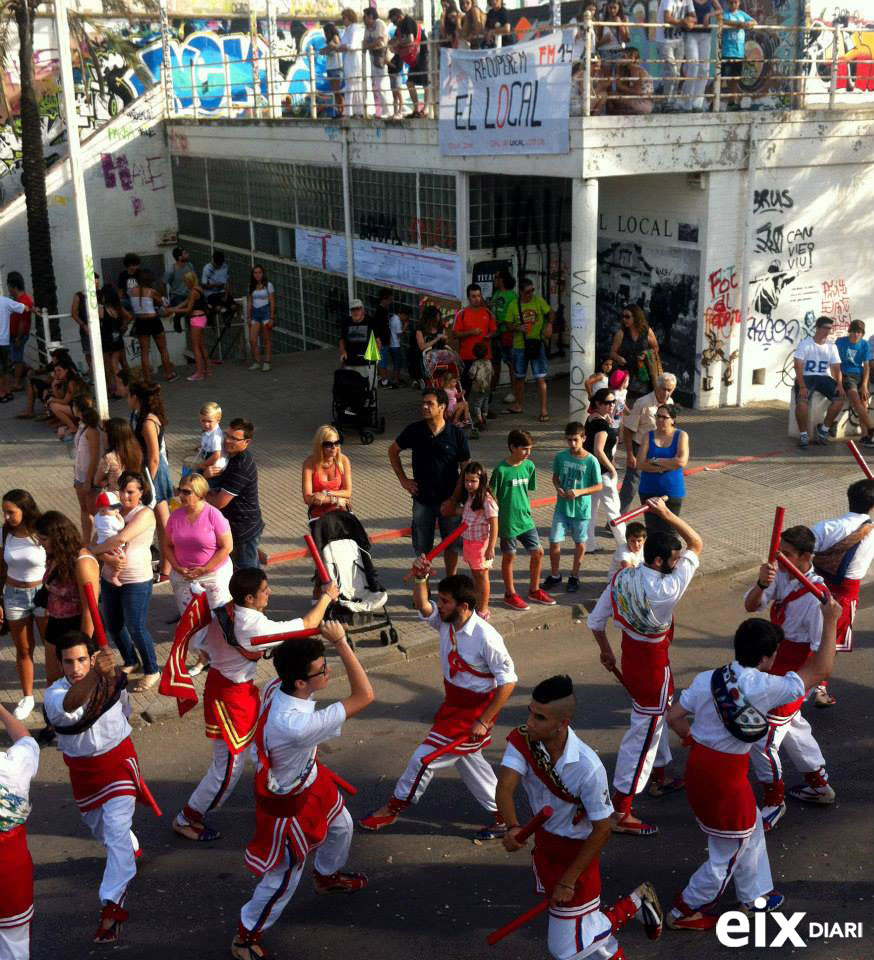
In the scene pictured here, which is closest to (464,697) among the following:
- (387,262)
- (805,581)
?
(805,581)

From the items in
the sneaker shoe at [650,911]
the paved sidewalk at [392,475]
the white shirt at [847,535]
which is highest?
the white shirt at [847,535]

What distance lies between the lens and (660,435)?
29.3 ft

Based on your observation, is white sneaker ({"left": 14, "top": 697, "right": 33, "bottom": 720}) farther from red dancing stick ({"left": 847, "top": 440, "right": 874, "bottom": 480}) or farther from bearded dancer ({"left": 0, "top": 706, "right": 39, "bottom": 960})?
red dancing stick ({"left": 847, "top": 440, "right": 874, "bottom": 480})

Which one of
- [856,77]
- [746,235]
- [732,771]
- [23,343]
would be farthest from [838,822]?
[23,343]

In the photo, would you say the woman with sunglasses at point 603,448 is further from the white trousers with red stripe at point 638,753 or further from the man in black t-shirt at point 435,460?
the white trousers with red stripe at point 638,753

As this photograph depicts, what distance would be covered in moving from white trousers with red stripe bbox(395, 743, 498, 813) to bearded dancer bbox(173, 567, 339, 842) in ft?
3.04

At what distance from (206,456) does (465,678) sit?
389 centimetres

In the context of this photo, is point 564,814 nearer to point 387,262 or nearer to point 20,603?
point 20,603

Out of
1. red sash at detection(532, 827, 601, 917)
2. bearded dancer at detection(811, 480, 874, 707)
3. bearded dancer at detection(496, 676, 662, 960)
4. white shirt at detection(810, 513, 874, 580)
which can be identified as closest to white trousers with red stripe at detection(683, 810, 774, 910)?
bearded dancer at detection(496, 676, 662, 960)

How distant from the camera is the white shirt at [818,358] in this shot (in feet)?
43.9

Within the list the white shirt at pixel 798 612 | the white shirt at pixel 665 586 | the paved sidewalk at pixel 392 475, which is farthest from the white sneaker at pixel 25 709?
the white shirt at pixel 798 612

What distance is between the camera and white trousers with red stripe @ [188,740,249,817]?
6.12 metres

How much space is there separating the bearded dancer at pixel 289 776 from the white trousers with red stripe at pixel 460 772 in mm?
938

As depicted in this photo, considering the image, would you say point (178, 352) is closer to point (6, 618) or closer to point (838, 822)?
point (6, 618)
